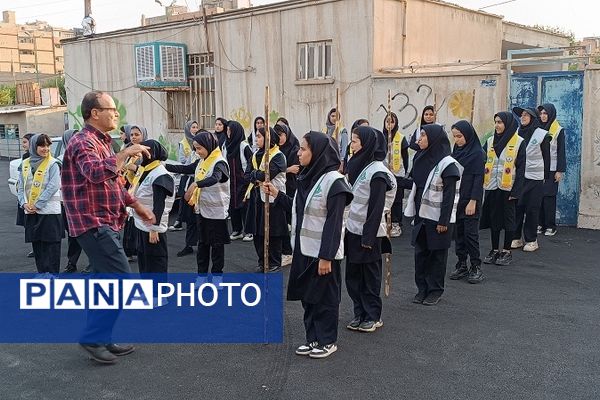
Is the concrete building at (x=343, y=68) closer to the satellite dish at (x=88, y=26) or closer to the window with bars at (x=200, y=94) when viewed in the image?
the window with bars at (x=200, y=94)

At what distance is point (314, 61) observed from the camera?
12.2 m

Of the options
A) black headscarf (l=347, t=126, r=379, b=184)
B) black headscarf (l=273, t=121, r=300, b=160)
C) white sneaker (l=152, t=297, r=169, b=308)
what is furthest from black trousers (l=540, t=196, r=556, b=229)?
white sneaker (l=152, t=297, r=169, b=308)

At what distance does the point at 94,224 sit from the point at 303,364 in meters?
1.91

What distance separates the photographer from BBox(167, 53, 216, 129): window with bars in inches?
569

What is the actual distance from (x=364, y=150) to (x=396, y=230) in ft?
15.0

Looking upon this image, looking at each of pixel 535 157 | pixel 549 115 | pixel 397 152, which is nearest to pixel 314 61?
pixel 397 152

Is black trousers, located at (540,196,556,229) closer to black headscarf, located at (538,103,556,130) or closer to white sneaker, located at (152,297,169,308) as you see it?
black headscarf, located at (538,103,556,130)

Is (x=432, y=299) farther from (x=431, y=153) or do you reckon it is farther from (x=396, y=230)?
(x=396, y=230)

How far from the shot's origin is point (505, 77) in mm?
9852

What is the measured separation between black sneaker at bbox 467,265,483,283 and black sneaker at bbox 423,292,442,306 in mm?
870

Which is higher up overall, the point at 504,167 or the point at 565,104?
the point at 565,104

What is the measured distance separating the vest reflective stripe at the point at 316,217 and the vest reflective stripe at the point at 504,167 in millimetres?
3659

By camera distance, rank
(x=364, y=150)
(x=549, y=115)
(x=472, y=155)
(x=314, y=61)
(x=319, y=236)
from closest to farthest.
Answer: (x=319, y=236)
(x=364, y=150)
(x=472, y=155)
(x=549, y=115)
(x=314, y=61)

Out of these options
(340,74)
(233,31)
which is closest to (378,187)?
(340,74)
